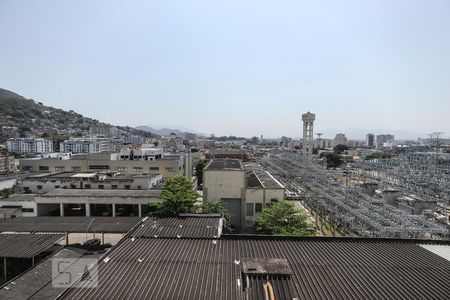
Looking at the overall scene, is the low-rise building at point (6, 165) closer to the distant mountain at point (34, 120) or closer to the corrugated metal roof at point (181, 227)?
the corrugated metal roof at point (181, 227)

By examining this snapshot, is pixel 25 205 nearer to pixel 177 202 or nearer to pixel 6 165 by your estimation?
pixel 177 202

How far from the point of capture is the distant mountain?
406 feet

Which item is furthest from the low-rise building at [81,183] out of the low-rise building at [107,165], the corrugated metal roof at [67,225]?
the corrugated metal roof at [67,225]

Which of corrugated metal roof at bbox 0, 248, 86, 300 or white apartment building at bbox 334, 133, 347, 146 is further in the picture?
white apartment building at bbox 334, 133, 347, 146

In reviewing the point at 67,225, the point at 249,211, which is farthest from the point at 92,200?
the point at 249,211

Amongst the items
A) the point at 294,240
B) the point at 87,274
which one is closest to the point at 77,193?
the point at 87,274

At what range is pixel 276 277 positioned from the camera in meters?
7.52

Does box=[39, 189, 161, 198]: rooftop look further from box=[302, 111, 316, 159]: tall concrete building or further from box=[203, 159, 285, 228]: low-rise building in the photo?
box=[302, 111, 316, 159]: tall concrete building

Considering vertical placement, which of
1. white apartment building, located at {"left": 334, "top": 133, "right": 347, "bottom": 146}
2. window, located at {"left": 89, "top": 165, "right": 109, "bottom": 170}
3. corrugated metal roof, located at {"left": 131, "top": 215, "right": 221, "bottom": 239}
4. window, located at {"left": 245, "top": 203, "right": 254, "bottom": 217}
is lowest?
window, located at {"left": 245, "top": 203, "right": 254, "bottom": 217}

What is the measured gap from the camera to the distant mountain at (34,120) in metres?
124

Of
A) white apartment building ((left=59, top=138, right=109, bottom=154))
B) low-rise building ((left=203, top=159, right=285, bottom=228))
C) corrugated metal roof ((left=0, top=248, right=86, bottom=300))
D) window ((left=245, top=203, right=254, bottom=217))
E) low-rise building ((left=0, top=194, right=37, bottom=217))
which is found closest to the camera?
corrugated metal roof ((left=0, top=248, right=86, bottom=300))

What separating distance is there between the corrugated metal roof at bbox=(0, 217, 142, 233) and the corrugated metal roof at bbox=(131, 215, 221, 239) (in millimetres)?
4032

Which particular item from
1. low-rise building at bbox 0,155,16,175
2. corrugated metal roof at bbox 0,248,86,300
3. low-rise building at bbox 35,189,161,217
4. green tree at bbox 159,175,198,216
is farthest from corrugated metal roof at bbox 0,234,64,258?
low-rise building at bbox 0,155,16,175

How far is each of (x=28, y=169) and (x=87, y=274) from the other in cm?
3915
